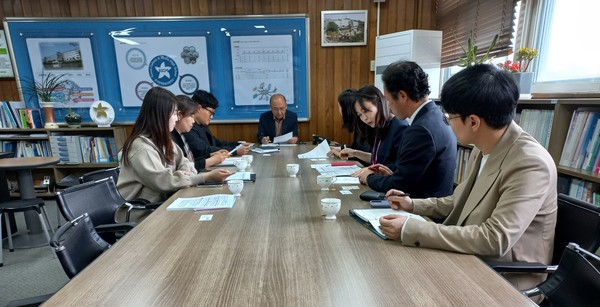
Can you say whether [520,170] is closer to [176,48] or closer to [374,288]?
[374,288]

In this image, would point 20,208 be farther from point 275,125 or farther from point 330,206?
point 330,206

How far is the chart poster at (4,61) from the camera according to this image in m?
3.71

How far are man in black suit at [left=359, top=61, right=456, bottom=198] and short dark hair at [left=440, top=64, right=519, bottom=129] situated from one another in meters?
0.46

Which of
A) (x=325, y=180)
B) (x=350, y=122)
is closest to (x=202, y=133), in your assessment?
(x=350, y=122)

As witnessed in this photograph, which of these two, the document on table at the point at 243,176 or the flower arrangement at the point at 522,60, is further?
the flower arrangement at the point at 522,60

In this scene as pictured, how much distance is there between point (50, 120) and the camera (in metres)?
3.64

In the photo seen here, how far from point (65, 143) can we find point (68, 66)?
948mm

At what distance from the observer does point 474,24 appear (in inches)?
110

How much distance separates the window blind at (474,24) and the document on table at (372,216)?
1.97m

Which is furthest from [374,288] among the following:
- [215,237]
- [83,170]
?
[83,170]

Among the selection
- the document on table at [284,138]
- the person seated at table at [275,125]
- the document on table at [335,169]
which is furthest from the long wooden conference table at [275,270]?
the person seated at table at [275,125]

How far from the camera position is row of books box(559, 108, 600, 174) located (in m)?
1.46

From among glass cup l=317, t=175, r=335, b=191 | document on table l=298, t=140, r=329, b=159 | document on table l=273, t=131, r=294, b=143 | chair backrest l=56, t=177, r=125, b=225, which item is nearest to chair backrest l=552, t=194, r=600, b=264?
glass cup l=317, t=175, r=335, b=191

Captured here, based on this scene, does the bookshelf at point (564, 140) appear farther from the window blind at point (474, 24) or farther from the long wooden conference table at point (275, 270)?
the long wooden conference table at point (275, 270)
